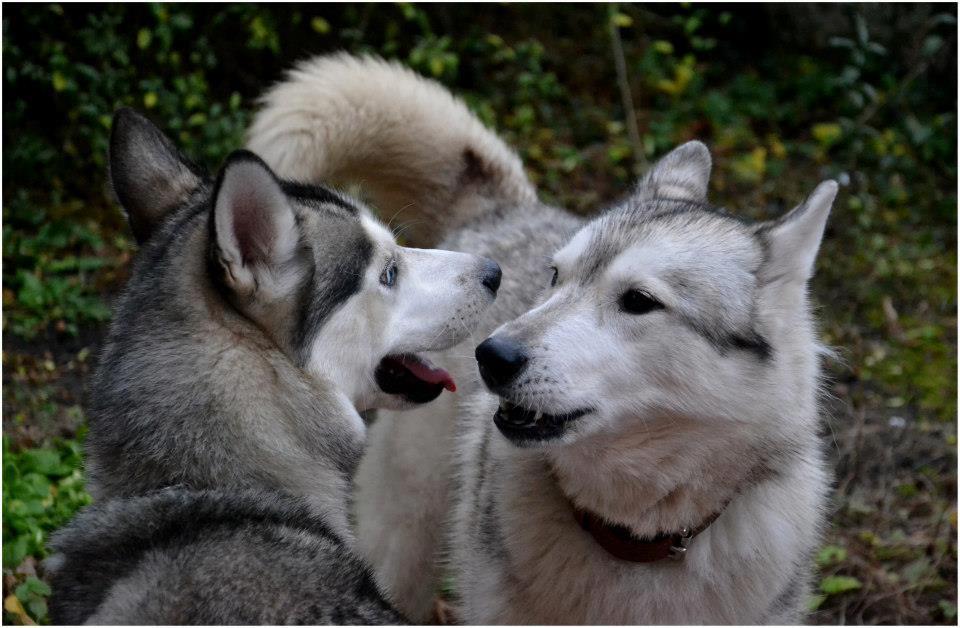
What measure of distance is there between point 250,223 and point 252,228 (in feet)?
0.05

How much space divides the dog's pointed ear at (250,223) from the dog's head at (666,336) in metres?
0.66

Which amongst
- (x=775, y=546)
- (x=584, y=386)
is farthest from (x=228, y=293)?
(x=775, y=546)

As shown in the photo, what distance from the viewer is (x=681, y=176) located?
12.6 feet

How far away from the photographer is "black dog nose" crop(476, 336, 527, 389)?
287cm

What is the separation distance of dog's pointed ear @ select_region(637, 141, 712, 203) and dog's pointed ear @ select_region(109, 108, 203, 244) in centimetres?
168

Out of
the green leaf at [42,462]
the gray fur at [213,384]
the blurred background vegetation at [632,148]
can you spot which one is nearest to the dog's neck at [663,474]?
the gray fur at [213,384]

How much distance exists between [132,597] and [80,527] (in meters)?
0.40

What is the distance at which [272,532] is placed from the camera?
8.50ft

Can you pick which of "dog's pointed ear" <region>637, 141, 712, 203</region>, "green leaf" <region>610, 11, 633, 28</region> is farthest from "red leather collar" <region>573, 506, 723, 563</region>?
"green leaf" <region>610, 11, 633, 28</region>

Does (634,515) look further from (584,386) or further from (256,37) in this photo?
(256,37)

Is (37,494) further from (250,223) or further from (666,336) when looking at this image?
(666,336)

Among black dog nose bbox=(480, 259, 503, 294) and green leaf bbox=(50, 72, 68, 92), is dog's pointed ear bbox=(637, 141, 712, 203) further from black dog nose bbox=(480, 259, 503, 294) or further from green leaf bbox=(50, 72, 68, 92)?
green leaf bbox=(50, 72, 68, 92)

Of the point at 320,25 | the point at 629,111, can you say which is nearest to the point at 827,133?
the point at 629,111

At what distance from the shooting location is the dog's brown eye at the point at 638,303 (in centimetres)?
294
